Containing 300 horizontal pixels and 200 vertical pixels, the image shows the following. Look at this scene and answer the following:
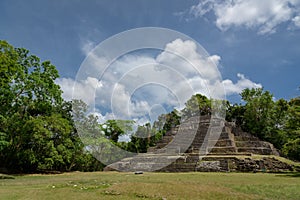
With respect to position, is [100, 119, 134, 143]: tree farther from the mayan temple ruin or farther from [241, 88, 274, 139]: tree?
[241, 88, 274, 139]: tree

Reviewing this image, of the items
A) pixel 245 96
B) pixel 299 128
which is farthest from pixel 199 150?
pixel 245 96

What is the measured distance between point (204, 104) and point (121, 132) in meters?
19.4

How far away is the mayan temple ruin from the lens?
885 inches

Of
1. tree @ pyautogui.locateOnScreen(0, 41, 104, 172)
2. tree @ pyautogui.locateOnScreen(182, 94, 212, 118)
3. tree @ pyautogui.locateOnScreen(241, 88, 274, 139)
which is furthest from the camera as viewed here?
tree @ pyautogui.locateOnScreen(182, 94, 212, 118)

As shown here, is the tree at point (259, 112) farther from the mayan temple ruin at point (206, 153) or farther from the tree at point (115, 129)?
the tree at point (115, 129)

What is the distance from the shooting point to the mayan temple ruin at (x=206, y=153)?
22484 mm

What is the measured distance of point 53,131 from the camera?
1054 inches

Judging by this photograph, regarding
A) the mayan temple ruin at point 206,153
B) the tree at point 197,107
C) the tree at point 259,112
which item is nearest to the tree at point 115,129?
the mayan temple ruin at point 206,153

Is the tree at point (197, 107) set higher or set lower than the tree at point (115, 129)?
higher

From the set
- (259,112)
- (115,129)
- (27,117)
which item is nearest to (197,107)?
(259,112)

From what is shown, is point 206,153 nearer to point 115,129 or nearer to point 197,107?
point 115,129

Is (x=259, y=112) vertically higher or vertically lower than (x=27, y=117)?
higher

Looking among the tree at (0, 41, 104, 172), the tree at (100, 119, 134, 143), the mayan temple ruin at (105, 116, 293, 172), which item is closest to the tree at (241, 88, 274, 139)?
the mayan temple ruin at (105, 116, 293, 172)

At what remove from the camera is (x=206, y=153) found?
92.8 ft
